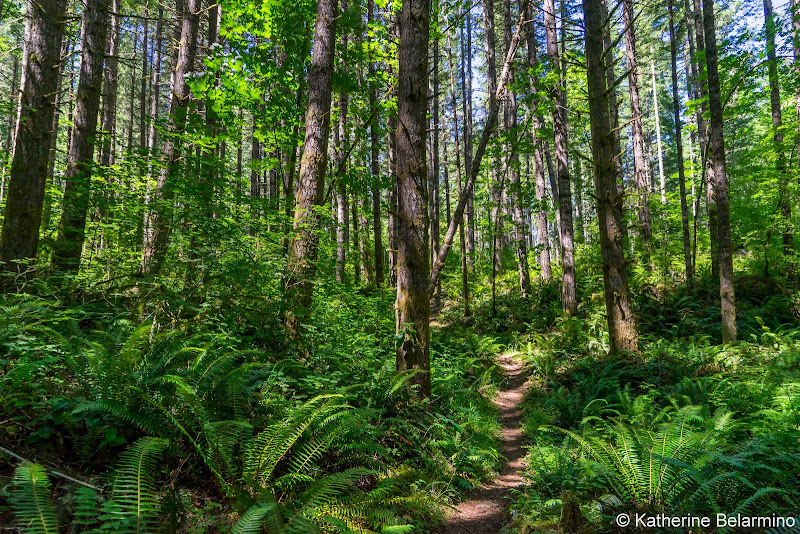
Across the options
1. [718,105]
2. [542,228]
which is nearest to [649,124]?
[542,228]

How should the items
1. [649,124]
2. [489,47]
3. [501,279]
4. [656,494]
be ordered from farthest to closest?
[649,124] → [501,279] → [489,47] → [656,494]

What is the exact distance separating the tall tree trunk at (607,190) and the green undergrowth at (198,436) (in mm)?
3911

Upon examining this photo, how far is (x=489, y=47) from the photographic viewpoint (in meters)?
15.5

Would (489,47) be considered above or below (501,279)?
above

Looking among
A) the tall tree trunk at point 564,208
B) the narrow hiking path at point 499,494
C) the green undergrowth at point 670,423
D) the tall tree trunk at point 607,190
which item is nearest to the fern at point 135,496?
the narrow hiking path at point 499,494

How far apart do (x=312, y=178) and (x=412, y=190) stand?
2.11 meters

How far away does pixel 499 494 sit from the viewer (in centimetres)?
400

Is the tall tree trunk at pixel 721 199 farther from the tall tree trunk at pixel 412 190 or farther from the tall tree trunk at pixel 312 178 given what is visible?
the tall tree trunk at pixel 312 178

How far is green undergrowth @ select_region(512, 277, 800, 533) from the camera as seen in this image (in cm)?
286

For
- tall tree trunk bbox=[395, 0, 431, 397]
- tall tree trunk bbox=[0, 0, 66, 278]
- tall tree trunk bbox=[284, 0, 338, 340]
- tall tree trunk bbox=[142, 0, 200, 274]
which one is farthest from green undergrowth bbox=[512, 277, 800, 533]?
tall tree trunk bbox=[0, 0, 66, 278]

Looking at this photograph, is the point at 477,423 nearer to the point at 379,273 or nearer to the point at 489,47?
the point at 379,273

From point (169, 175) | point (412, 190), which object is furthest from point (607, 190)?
point (169, 175)

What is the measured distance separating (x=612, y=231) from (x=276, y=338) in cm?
605

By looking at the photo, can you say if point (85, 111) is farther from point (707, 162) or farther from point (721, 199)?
point (707, 162)
